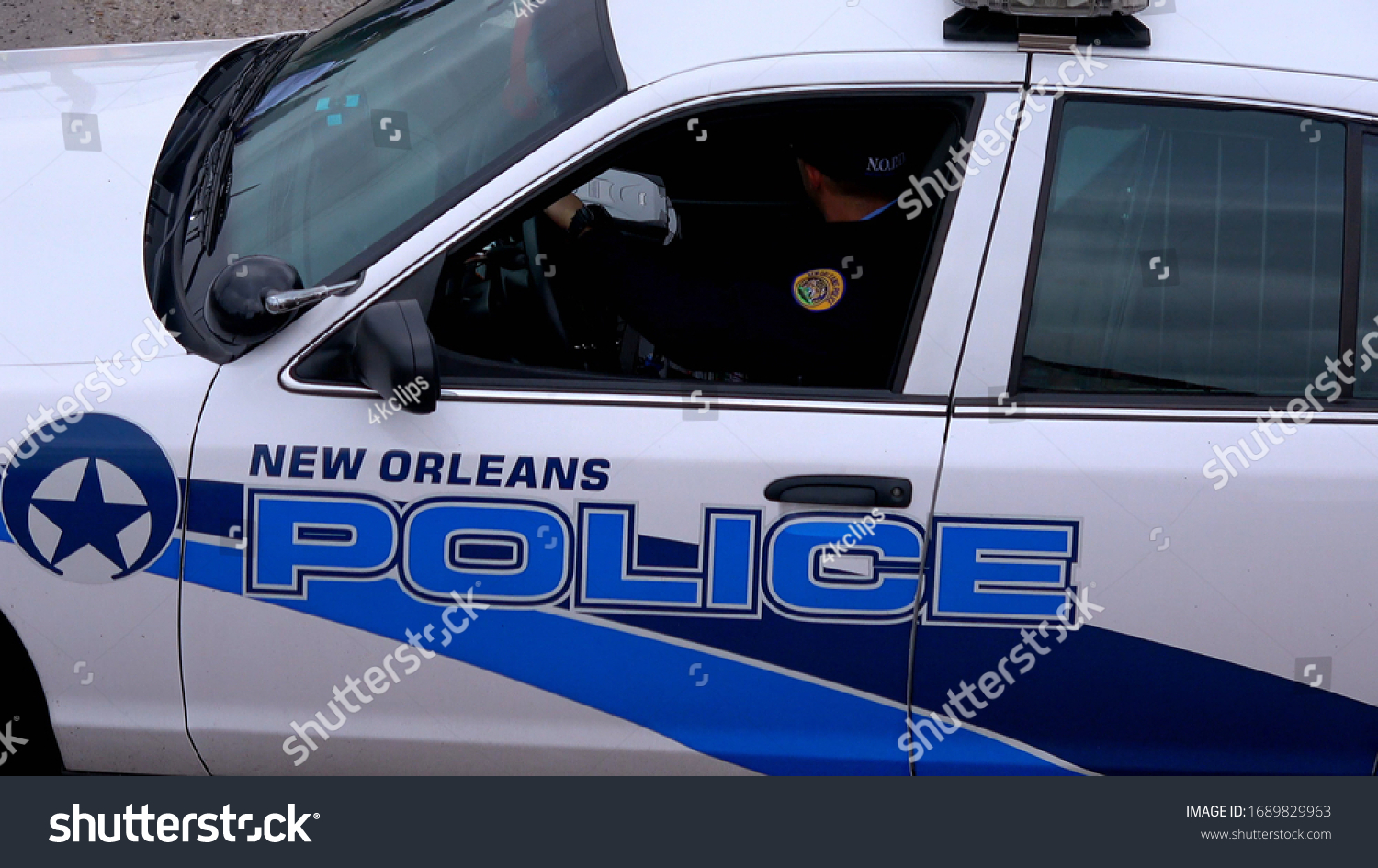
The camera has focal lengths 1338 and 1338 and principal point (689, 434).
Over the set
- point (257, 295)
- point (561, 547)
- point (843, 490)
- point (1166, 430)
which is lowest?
point (561, 547)

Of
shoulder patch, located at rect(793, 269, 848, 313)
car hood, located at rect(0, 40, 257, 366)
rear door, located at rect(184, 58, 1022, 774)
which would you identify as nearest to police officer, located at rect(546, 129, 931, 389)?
shoulder patch, located at rect(793, 269, 848, 313)

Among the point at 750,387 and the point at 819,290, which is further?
the point at 819,290

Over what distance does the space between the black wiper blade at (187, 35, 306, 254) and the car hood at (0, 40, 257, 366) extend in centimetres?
10

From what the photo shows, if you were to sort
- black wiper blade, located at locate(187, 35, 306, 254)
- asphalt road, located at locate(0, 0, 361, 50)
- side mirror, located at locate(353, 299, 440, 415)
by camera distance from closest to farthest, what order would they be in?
1. side mirror, located at locate(353, 299, 440, 415)
2. black wiper blade, located at locate(187, 35, 306, 254)
3. asphalt road, located at locate(0, 0, 361, 50)

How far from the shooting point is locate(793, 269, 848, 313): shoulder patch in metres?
2.61

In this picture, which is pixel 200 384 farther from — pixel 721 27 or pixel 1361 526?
pixel 1361 526

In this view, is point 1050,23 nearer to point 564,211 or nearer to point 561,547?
point 564,211

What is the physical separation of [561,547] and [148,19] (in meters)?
4.61

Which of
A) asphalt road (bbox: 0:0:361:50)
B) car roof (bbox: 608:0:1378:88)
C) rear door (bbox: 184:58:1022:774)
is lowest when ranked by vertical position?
rear door (bbox: 184:58:1022:774)

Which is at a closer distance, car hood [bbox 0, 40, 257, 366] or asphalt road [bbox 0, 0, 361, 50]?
car hood [bbox 0, 40, 257, 366]

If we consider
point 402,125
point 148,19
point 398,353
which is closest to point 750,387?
point 398,353

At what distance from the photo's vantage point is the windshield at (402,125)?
240 centimetres

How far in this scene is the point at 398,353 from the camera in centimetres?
219

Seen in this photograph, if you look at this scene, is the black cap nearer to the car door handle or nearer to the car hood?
the car door handle
